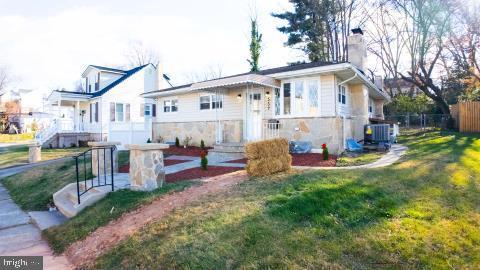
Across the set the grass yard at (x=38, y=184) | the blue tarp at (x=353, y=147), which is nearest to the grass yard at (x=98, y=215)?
the grass yard at (x=38, y=184)

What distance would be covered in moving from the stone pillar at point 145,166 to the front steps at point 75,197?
0.76 m

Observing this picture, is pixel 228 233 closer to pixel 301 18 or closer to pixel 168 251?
pixel 168 251

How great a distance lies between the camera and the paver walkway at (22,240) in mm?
4686

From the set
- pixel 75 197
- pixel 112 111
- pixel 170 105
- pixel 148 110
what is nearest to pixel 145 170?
Result: pixel 75 197

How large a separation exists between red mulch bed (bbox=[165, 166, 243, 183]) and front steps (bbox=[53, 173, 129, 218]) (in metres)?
1.12

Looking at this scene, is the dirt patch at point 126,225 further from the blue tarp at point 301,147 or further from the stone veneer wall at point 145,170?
the blue tarp at point 301,147

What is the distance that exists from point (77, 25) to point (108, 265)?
16.1 m

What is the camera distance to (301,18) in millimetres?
28375

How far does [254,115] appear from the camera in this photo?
14672 mm

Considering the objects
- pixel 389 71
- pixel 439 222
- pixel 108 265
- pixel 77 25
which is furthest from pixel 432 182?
pixel 389 71

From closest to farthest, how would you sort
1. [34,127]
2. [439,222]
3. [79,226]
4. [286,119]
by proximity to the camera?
[439,222]
[79,226]
[286,119]
[34,127]

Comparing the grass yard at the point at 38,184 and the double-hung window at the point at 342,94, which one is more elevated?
the double-hung window at the point at 342,94

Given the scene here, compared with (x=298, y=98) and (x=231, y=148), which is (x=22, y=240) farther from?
(x=298, y=98)

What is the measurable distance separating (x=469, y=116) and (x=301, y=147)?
14.5 metres
